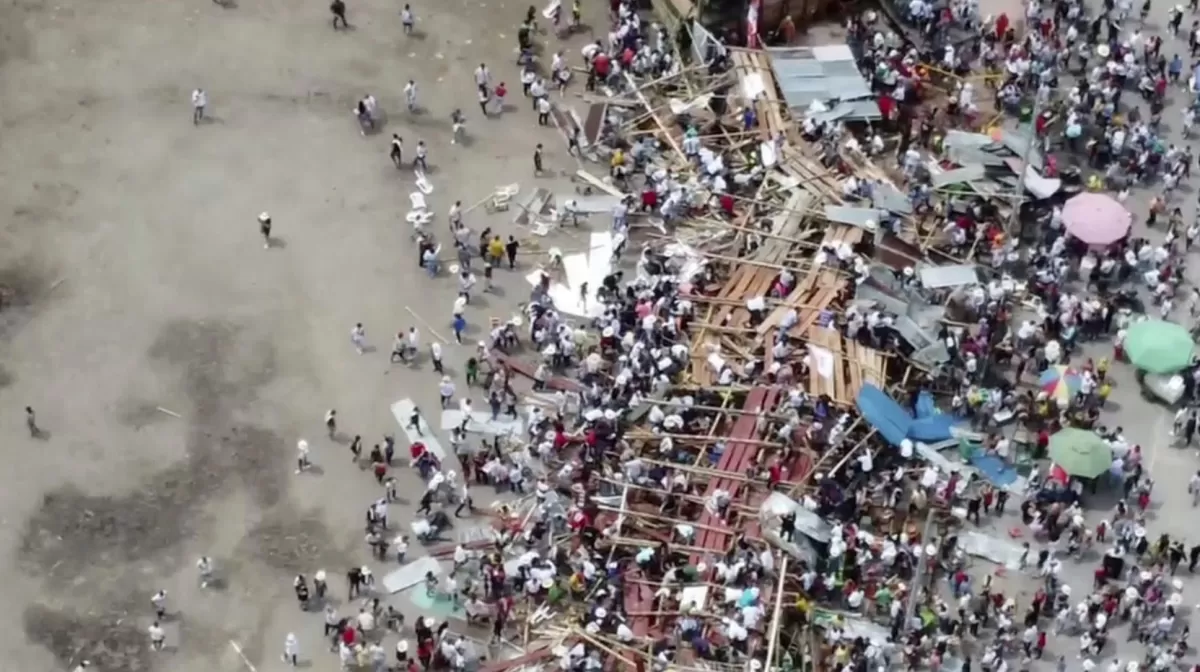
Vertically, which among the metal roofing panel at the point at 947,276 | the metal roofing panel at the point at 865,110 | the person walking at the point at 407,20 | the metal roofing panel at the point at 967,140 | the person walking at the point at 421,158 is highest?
the person walking at the point at 407,20

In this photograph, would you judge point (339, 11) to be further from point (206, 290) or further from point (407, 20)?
point (206, 290)

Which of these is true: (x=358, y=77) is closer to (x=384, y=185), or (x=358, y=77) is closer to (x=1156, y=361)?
(x=384, y=185)

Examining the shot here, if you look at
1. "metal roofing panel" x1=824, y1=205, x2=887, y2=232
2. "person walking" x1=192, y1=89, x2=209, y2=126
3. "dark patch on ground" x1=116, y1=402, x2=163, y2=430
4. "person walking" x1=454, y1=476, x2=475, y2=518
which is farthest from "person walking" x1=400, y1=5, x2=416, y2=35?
"person walking" x1=454, y1=476, x2=475, y2=518

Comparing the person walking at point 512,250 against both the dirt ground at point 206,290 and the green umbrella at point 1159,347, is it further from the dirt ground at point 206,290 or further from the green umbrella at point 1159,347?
the green umbrella at point 1159,347

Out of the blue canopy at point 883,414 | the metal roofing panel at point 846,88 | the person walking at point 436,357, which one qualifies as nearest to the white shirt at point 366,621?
the person walking at point 436,357

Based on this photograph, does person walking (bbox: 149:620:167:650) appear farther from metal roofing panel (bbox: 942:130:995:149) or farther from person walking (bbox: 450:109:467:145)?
metal roofing panel (bbox: 942:130:995:149)

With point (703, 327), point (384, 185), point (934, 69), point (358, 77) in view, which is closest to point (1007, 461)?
point (703, 327)
